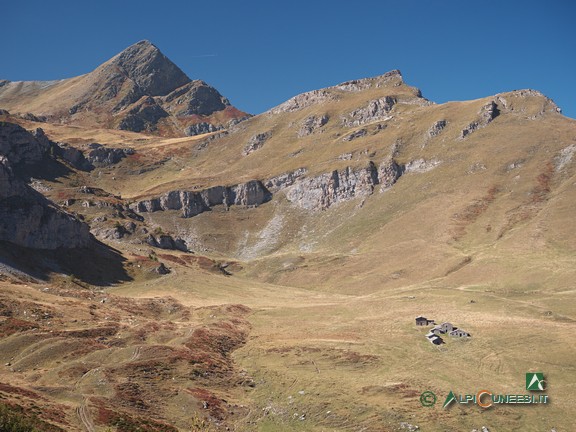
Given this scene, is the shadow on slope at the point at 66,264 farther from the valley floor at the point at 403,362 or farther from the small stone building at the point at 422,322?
the small stone building at the point at 422,322

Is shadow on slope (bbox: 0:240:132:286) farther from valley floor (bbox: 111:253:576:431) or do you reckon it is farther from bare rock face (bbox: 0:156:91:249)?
valley floor (bbox: 111:253:576:431)

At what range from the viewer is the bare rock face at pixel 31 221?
450 ft

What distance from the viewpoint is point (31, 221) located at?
14338cm

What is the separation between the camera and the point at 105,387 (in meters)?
57.3

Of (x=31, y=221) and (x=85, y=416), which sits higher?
(x=31, y=221)

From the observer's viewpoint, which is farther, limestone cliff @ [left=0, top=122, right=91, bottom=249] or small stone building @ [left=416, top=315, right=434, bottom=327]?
limestone cliff @ [left=0, top=122, right=91, bottom=249]

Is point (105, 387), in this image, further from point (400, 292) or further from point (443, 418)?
point (400, 292)

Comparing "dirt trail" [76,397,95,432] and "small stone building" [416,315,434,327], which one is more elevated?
"small stone building" [416,315,434,327]

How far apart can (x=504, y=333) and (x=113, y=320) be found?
6708 centimetres

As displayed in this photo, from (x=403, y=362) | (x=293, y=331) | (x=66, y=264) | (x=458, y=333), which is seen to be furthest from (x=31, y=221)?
(x=458, y=333)

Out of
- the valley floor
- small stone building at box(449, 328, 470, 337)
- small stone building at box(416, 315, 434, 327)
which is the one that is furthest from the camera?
small stone building at box(416, 315, 434, 327)

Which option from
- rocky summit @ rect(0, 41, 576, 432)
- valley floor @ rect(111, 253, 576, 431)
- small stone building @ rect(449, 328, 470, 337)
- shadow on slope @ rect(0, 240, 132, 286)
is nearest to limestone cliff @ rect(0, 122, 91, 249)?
rocky summit @ rect(0, 41, 576, 432)

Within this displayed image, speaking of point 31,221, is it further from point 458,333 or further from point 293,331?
point 458,333

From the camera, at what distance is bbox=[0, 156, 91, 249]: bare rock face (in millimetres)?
137250
